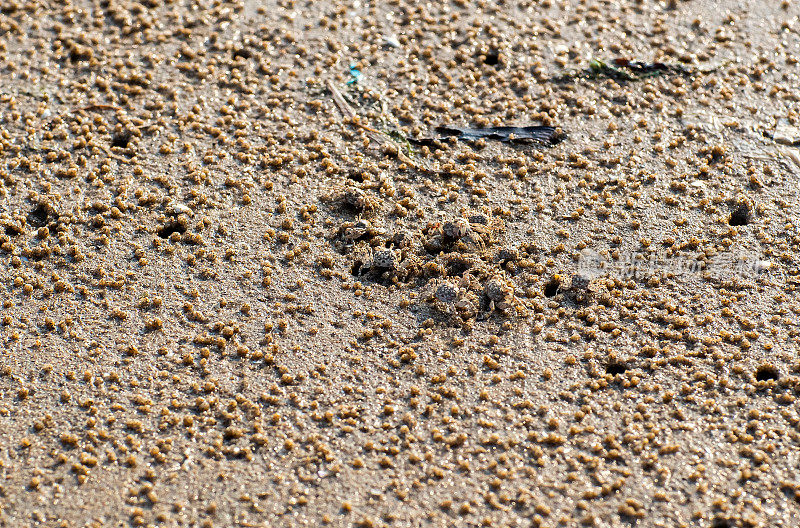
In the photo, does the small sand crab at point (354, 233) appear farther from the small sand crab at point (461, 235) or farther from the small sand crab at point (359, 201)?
the small sand crab at point (461, 235)

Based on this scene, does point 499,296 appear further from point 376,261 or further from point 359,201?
point 359,201

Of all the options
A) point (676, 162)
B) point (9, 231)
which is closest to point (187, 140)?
point (9, 231)

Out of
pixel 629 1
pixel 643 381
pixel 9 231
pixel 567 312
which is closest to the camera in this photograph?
pixel 643 381

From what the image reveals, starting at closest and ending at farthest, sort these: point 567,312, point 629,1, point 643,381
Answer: point 643,381 → point 567,312 → point 629,1

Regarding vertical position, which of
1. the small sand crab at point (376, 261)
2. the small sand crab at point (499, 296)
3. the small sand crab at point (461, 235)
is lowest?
the small sand crab at point (376, 261)

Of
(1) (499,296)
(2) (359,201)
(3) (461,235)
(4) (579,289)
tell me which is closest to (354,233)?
(2) (359,201)

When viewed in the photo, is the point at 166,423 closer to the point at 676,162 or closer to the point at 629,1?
the point at 676,162

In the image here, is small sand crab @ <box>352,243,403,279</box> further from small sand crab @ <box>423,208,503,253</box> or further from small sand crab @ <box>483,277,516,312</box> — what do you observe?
small sand crab @ <box>483,277,516,312</box>

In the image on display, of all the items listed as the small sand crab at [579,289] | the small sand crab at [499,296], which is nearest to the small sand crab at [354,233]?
the small sand crab at [499,296]
